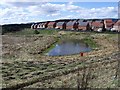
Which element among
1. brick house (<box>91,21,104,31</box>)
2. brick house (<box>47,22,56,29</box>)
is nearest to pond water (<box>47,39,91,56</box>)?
brick house (<box>91,21,104,31</box>)

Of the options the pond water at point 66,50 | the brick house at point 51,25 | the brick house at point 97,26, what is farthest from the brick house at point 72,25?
the pond water at point 66,50

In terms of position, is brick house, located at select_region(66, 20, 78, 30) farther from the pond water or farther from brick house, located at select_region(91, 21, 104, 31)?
the pond water

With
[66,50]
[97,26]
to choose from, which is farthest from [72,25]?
[66,50]

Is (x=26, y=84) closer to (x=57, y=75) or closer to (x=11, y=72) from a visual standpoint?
(x=57, y=75)

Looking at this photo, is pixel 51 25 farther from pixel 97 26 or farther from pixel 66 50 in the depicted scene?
pixel 66 50

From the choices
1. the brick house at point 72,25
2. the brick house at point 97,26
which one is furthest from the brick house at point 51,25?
the brick house at point 97,26

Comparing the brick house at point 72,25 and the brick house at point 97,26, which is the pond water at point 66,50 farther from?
→ the brick house at point 72,25

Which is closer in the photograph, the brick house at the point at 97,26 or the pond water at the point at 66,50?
the pond water at the point at 66,50

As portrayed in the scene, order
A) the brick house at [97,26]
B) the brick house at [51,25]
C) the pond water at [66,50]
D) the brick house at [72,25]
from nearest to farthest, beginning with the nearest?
the pond water at [66,50], the brick house at [97,26], the brick house at [72,25], the brick house at [51,25]

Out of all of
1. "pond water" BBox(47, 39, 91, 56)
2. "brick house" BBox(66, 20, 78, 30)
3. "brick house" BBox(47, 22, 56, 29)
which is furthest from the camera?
"brick house" BBox(47, 22, 56, 29)

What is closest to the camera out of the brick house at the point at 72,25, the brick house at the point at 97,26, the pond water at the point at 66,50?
the pond water at the point at 66,50

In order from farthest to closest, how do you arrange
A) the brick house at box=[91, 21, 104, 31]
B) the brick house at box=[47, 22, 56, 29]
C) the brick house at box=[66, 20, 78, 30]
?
the brick house at box=[47, 22, 56, 29] → the brick house at box=[66, 20, 78, 30] → the brick house at box=[91, 21, 104, 31]

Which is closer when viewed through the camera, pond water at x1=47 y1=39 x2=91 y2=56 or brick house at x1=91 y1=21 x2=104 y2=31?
pond water at x1=47 y1=39 x2=91 y2=56

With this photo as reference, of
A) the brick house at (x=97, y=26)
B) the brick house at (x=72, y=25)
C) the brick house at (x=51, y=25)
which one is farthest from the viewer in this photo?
the brick house at (x=51, y=25)
